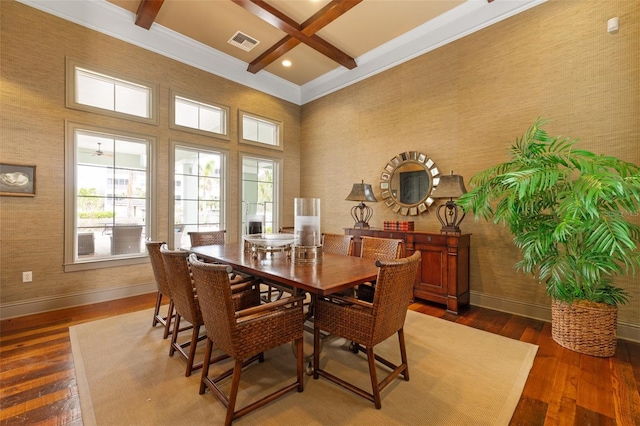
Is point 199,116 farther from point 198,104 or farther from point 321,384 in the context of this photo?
point 321,384

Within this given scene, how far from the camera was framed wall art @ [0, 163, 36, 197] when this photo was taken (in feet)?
9.96

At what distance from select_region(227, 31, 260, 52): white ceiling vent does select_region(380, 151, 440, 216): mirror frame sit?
9.31 feet

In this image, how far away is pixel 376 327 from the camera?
1682mm

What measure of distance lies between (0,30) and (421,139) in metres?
5.15

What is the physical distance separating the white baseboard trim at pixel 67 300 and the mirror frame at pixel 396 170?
12.6 feet

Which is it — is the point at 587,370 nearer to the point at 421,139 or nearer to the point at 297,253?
the point at 297,253

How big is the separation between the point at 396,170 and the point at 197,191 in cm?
325

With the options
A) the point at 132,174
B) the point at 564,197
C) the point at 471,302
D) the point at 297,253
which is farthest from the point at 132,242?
the point at 564,197

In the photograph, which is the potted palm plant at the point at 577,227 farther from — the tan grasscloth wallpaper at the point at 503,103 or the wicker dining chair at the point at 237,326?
the wicker dining chair at the point at 237,326

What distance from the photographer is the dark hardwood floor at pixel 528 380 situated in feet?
5.41

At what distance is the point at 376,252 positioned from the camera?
2699 millimetres

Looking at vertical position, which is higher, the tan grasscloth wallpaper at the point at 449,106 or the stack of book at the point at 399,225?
the tan grasscloth wallpaper at the point at 449,106

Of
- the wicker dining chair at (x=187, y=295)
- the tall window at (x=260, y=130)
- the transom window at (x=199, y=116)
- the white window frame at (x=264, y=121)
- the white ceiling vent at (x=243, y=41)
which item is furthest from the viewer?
the tall window at (x=260, y=130)

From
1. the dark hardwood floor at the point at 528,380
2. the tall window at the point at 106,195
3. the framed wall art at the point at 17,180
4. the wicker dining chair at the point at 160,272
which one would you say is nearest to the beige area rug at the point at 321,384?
the dark hardwood floor at the point at 528,380
